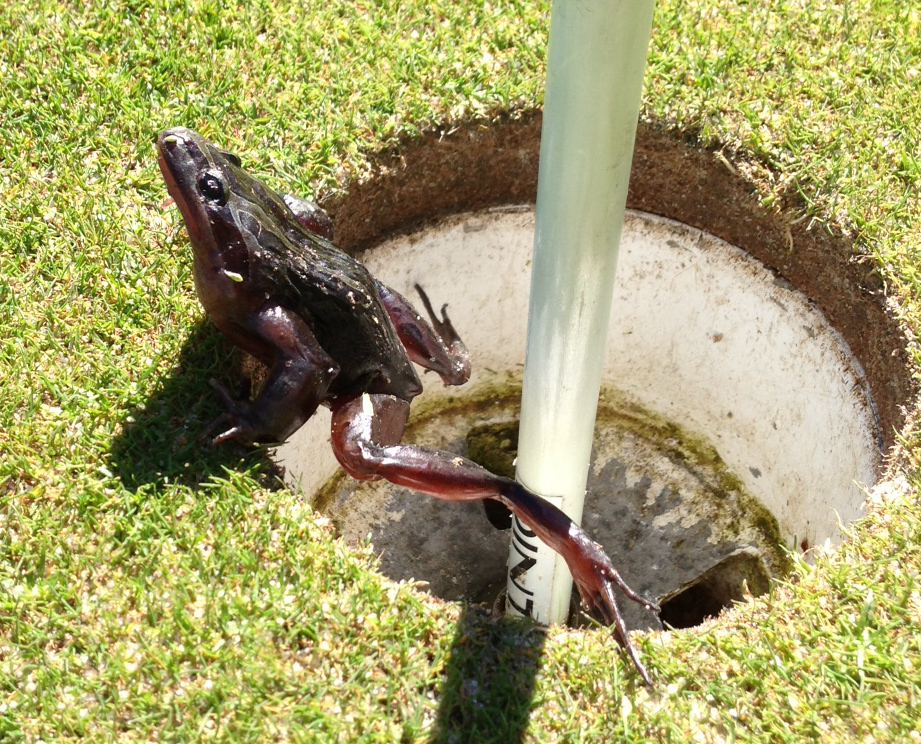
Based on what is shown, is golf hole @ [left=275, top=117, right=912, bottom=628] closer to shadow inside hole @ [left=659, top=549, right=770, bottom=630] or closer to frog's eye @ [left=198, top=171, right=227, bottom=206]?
shadow inside hole @ [left=659, top=549, right=770, bottom=630]

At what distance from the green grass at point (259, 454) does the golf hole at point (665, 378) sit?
22 cm

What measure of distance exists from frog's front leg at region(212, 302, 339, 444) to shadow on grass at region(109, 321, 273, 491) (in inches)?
4.6

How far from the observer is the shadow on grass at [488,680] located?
296cm

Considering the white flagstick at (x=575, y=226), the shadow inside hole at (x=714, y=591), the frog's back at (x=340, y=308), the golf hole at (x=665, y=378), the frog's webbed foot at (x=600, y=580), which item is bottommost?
the frog's webbed foot at (x=600, y=580)

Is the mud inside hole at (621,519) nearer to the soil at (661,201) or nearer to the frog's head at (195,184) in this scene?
the soil at (661,201)

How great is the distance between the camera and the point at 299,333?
336 centimetres

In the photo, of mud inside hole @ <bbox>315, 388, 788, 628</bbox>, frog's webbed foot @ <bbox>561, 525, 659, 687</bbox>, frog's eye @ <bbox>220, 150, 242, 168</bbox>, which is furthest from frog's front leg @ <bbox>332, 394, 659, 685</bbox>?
mud inside hole @ <bbox>315, 388, 788, 628</bbox>

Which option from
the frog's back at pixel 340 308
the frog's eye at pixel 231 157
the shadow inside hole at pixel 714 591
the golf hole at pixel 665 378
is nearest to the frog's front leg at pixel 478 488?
the frog's back at pixel 340 308

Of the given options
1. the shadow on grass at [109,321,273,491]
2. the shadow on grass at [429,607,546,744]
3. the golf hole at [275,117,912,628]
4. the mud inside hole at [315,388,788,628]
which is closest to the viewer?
the shadow on grass at [429,607,546,744]

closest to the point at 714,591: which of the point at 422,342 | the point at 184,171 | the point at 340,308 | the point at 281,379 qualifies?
the point at 422,342

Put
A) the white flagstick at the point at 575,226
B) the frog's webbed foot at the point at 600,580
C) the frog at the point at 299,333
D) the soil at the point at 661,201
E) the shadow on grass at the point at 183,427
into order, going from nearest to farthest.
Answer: the white flagstick at the point at 575,226 → the frog's webbed foot at the point at 600,580 → the frog at the point at 299,333 → the shadow on grass at the point at 183,427 → the soil at the point at 661,201

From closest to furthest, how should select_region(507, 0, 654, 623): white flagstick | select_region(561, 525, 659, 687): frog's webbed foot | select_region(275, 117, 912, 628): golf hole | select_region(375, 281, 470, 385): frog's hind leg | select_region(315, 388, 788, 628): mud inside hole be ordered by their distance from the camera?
1. select_region(507, 0, 654, 623): white flagstick
2. select_region(561, 525, 659, 687): frog's webbed foot
3. select_region(375, 281, 470, 385): frog's hind leg
4. select_region(275, 117, 912, 628): golf hole
5. select_region(315, 388, 788, 628): mud inside hole

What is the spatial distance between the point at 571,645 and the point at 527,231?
90.2 inches

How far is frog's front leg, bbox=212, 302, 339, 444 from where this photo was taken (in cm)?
329
